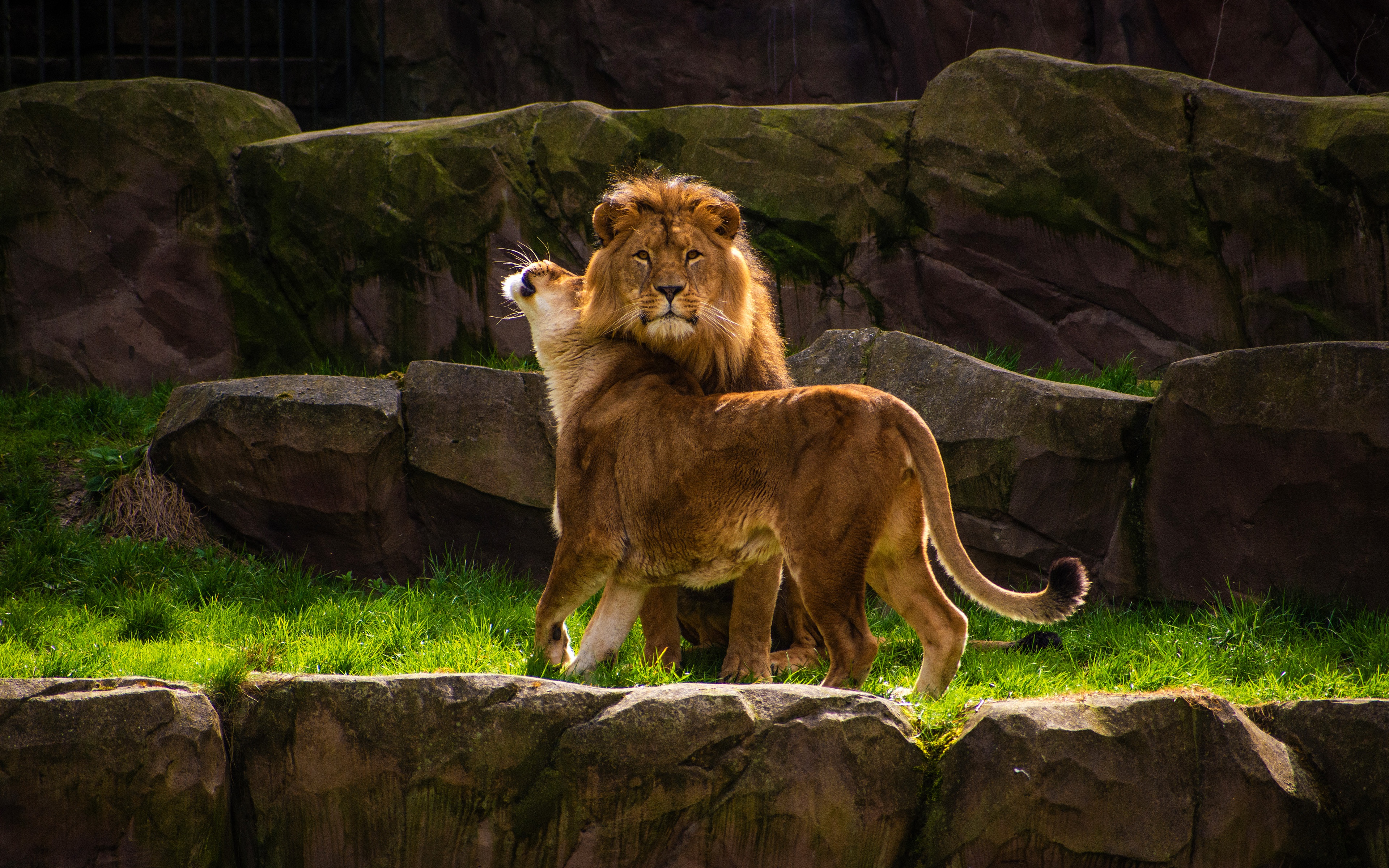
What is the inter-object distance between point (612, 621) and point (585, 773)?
1.11 metres

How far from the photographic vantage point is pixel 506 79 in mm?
11336

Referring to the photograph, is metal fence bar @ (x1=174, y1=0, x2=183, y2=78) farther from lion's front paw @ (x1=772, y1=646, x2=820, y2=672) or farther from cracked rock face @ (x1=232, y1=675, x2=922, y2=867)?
cracked rock face @ (x1=232, y1=675, x2=922, y2=867)

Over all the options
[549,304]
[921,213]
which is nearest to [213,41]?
[921,213]

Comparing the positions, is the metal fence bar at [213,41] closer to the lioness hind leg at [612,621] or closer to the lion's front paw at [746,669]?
the lioness hind leg at [612,621]

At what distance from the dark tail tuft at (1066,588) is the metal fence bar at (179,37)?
766cm

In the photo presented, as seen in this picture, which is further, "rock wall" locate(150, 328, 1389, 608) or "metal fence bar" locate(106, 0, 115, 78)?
"metal fence bar" locate(106, 0, 115, 78)

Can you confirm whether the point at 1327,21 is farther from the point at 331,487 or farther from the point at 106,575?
the point at 106,575

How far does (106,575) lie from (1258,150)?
6.63m

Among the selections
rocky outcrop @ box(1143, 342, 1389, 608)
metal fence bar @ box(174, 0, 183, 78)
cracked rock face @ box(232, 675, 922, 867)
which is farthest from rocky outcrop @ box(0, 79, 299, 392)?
rocky outcrop @ box(1143, 342, 1389, 608)

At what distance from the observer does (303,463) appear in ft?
20.3

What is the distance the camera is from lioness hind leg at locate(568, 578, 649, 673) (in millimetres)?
4566

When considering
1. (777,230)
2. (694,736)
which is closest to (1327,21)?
(777,230)

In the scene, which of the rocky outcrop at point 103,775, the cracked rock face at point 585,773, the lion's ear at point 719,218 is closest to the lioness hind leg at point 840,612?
the cracked rock face at point 585,773

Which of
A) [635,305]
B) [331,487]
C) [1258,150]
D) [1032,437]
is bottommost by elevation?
[331,487]
